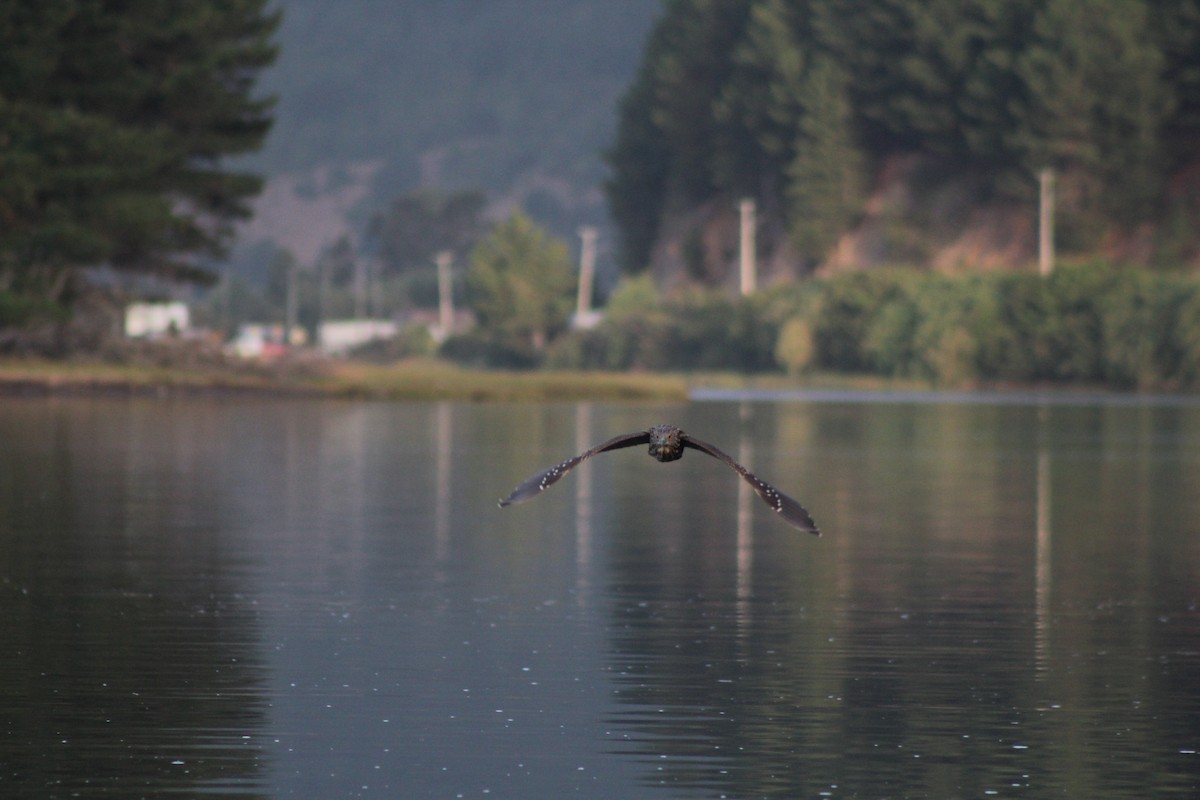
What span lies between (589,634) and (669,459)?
760 centimetres

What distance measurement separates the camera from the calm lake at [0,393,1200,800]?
1778 centimetres

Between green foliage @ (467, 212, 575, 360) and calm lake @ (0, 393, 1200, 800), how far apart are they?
118079 mm

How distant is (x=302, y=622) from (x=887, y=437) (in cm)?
4695

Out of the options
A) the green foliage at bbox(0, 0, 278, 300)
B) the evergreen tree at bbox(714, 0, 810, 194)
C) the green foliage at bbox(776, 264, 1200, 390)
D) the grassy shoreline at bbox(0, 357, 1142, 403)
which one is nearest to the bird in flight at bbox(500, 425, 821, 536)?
the green foliage at bbox(0, 0, 278, 300)

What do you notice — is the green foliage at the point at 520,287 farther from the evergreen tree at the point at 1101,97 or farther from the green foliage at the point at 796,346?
the evergreen tree at the point at 1101,97

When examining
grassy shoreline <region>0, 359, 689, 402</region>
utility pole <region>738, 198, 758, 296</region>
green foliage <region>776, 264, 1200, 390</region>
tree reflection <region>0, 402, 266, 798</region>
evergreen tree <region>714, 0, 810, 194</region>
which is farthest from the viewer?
evergreen tree <region>714, 0, 810, 194</region>

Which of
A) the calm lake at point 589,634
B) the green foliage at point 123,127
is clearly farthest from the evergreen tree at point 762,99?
the calm lake at point 589,634

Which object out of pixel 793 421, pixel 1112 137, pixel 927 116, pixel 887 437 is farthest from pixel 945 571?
pixel 927 116

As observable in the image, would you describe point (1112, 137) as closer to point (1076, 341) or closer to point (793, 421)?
point (1076, 341)

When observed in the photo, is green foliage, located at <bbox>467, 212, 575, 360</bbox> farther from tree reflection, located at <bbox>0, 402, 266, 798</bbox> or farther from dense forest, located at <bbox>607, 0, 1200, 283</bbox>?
tree reflection, located at <bbox>0, 402, 266, 798</bbox>

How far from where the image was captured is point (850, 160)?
165 m

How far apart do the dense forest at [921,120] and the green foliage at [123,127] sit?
60046mm

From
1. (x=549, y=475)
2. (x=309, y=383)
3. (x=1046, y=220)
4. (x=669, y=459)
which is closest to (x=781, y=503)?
(x=669, y=459)

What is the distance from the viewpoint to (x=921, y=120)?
155 m
